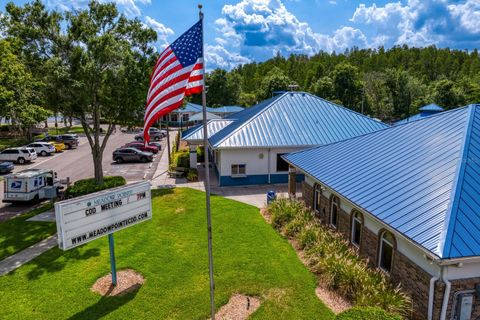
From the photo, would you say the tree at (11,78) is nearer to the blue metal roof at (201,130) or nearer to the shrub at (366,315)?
the blue metal roof at (201,130)

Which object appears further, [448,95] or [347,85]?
[347,85]

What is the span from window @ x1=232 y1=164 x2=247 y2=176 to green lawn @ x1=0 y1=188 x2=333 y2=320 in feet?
27.8

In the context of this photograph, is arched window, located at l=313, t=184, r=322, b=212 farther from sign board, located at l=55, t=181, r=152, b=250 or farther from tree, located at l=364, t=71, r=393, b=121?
tree, located at l=364, t=71, r=393, b=121

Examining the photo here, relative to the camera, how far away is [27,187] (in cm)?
2234

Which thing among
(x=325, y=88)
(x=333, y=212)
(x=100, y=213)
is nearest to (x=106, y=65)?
(x=100, y=213)

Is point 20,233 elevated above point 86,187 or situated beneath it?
situated beneath

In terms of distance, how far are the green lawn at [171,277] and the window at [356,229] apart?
8.17 ft

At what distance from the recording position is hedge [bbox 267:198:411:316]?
1038cm

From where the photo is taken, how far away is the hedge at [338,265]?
34.1 ft

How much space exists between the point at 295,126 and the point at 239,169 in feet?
19.2

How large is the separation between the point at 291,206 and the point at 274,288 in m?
7.02

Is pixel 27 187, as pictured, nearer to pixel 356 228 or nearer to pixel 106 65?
pixel 106 65

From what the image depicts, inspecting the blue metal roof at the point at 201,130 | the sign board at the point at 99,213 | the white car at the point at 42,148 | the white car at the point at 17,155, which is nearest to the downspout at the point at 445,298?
the sign board at the point at 99,213

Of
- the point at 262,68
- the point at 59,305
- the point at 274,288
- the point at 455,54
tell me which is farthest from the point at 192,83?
the point at 455,54
